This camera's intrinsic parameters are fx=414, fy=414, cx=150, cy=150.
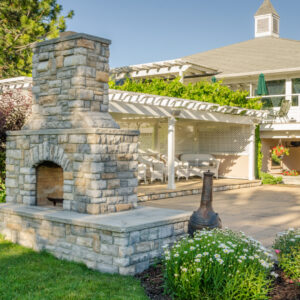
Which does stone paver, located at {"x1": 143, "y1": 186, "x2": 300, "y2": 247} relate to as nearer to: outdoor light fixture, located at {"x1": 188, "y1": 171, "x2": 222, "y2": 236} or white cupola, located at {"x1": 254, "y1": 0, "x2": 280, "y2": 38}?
outdoor light fixture, located at {"x1": 188, "y1": 171, "x2": 222, "y2": 236}

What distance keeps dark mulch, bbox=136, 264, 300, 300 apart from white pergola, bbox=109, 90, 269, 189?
5556mm

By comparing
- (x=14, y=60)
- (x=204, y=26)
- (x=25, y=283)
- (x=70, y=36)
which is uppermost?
(x=204, y=26)

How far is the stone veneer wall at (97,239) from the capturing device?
5.41 m

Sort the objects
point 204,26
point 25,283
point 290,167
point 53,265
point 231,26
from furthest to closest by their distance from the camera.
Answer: point 231,26, point 204,26, point 290,167, point 53,265, point 25,283

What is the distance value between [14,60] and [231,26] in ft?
52.3

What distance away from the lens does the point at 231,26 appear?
27.3 meters

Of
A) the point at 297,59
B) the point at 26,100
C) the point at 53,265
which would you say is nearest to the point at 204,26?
the point at 297,59

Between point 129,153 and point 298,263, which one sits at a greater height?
point 129,153

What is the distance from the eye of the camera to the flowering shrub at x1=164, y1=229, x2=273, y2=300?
4145 millimetres

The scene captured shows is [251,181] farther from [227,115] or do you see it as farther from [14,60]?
[14,60]

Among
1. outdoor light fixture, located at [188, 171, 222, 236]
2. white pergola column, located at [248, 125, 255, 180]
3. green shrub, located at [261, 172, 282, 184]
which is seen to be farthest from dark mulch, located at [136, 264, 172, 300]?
green shrub, located at [261, 172, 282, 184]

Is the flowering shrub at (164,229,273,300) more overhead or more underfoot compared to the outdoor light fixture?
more underfoot

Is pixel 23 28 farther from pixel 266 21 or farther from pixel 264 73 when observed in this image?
pixel 266 21

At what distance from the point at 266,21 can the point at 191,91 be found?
12479mm
